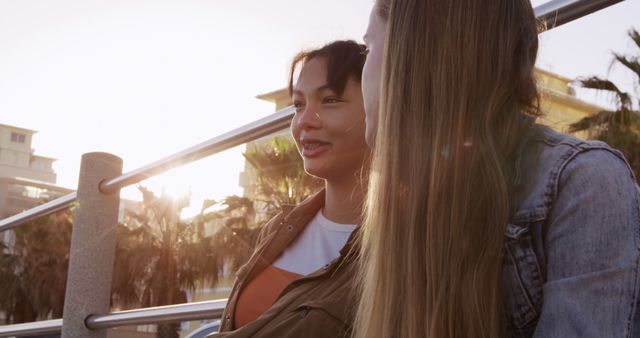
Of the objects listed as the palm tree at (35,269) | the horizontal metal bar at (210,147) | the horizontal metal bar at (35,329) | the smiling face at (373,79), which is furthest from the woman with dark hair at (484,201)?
the palm tree at (35,269)

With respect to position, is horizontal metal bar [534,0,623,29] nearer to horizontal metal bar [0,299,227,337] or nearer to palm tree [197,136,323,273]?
horizontal metal bar [0,299,227,337]

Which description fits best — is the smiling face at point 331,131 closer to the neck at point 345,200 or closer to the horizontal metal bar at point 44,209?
the neck at point 345,200

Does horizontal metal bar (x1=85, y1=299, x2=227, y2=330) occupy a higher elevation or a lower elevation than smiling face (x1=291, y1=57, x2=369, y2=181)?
lower

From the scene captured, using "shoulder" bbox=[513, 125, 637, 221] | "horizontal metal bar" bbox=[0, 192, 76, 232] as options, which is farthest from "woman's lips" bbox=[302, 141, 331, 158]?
"horizontal metal bar" bbox=[0, 192, 76, 232]

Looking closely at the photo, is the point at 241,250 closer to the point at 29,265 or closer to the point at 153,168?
the point at 29,265

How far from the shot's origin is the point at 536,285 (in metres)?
1.13

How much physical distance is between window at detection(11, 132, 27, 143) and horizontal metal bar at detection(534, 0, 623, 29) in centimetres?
8573

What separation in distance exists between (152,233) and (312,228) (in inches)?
857

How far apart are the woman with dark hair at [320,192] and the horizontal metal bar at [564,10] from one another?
0.65 m

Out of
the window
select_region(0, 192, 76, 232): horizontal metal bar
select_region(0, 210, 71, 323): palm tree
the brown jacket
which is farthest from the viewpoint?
the window

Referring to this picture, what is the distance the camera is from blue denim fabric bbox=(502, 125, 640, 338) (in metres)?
1.04

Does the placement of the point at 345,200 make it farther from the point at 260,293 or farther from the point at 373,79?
the point at 373,79

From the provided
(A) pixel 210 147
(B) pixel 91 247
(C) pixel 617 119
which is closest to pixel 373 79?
(A) pixel 210 147

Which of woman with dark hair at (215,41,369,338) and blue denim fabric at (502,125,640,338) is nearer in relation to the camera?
blue denim fabric at (502,125,640,338)
